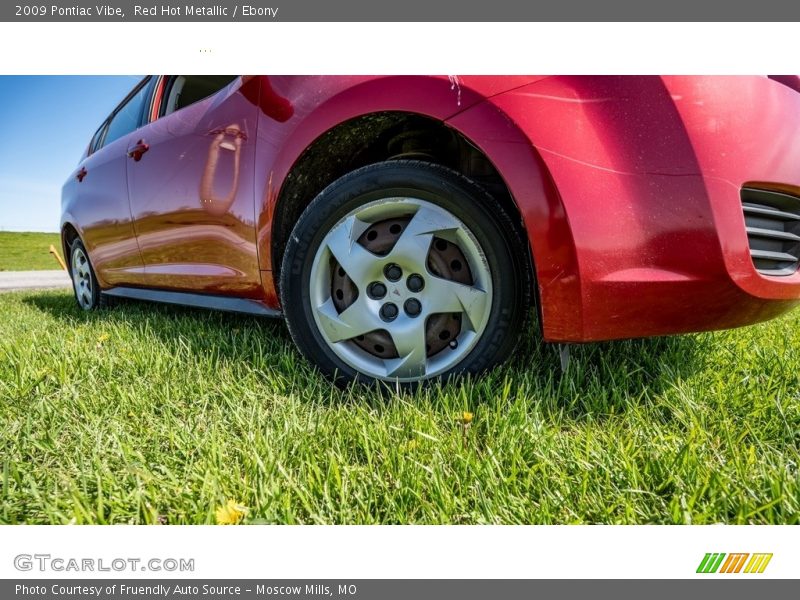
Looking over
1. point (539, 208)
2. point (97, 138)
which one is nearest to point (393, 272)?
point (539, 208)

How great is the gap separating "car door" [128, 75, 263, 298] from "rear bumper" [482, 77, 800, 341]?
1026 mm

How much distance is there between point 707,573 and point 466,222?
99 cm

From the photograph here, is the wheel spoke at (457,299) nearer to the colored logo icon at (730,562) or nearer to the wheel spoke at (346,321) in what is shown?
the wheel spoke at (346,321)

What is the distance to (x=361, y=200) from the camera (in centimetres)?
140

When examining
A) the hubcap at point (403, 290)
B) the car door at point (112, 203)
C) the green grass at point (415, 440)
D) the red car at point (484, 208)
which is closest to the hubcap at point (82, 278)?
the car door at point (112, 203)

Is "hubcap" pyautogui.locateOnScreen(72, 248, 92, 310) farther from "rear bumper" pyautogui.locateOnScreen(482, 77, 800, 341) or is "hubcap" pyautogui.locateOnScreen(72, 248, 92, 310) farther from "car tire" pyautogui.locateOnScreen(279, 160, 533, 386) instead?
"rear bumper" pyautogui.locateOnScreen(482, 77, 800, 341)

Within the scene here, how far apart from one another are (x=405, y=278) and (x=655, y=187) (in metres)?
0.72

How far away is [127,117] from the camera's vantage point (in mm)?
2920

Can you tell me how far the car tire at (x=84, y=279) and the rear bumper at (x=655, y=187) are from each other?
345 cm

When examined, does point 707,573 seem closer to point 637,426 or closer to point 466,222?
point 637,426

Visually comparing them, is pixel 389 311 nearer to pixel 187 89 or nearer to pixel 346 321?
pixel 346 321

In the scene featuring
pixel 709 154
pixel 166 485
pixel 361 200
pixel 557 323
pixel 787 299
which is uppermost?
pixel 709 154

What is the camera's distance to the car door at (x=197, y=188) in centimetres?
168

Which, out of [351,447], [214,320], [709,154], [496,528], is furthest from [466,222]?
[214,320]
